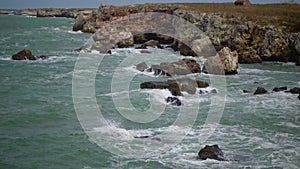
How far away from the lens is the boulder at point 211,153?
663 inches

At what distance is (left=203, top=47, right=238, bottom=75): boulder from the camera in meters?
37.8

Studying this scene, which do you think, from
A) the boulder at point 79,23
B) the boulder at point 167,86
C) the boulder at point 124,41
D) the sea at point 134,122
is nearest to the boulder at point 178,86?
the boulder at point 167,86

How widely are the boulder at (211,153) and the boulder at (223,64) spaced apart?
2120 centimetres

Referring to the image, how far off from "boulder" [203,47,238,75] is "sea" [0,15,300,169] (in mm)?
1194

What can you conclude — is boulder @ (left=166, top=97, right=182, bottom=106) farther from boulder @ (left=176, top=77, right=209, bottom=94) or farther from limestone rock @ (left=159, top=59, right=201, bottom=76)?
limestone rock @ (left=159, top=59, right=201, bottom=76)

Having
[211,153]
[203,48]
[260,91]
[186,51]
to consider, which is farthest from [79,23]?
[211,153]

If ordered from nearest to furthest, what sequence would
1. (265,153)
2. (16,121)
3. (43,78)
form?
(265,153), (16,121), (43,78)

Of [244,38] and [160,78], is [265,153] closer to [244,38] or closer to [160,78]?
[160,78]

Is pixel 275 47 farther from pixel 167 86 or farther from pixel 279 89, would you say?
pixel 167 86

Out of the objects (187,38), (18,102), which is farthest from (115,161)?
(187,38)

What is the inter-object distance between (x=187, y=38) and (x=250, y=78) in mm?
20452

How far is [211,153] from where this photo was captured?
16938mm

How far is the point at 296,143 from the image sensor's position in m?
19.2

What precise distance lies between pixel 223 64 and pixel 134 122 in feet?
59.1
